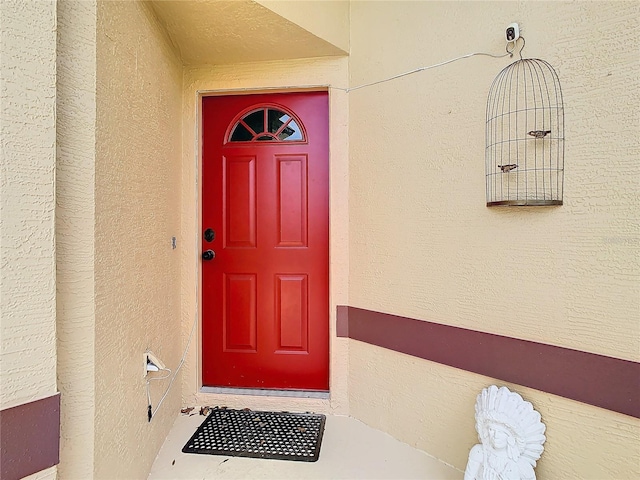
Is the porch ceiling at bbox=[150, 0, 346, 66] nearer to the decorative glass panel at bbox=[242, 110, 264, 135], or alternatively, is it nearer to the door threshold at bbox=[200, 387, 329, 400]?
the decorative glass panel at bbox=[242, 110, 264, 135]

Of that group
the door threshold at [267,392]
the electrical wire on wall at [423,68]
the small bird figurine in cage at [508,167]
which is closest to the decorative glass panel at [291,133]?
the electrical wire on wall at [423,68]

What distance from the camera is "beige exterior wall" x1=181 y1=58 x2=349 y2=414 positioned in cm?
209

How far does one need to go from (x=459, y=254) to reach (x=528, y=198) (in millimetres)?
375

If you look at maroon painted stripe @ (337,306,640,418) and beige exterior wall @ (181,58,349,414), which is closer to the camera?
maroon painted stripe @ (337,306,640,418)

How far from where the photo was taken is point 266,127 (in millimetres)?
2205

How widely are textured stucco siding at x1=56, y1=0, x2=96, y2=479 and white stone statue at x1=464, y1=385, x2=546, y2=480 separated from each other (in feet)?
4.77

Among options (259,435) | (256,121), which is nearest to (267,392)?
(259,435)

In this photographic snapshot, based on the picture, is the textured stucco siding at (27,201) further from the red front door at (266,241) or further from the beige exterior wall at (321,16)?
the red front door at (266,241)

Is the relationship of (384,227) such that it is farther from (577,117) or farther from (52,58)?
(52,58)

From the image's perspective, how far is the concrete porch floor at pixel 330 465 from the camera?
1.60 metres

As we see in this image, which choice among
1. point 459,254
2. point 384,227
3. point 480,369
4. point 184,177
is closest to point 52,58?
point 184,177

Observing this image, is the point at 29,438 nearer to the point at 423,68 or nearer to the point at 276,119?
the point at 276,119

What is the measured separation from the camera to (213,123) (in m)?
2.23

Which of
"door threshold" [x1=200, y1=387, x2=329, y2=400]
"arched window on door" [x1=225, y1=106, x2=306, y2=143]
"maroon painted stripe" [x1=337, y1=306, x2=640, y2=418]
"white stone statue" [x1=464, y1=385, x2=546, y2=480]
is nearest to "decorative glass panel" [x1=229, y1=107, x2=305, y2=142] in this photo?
"arched window on door" [x1=225, y1=106, x2=306, y2=143]
